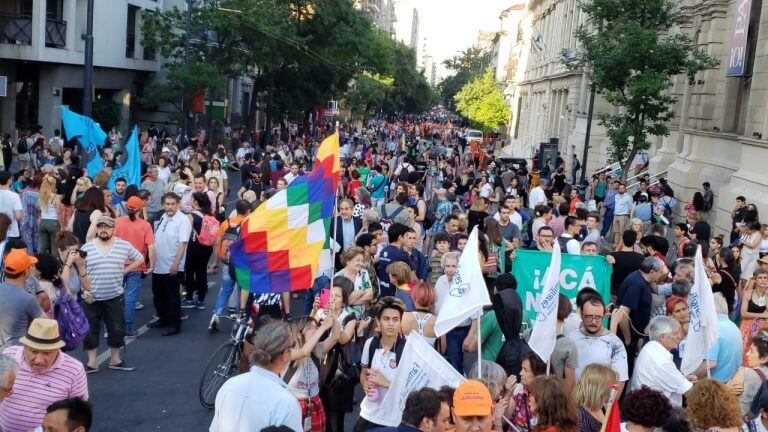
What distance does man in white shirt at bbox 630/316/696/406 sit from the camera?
21.0 feet

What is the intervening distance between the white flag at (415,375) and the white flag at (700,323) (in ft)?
6.83


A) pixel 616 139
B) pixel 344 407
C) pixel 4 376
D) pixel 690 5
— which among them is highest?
pixel 690 5

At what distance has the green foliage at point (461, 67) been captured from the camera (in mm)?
120312

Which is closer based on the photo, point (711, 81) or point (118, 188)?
point (118, 188)

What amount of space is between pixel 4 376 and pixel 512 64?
80.5 m

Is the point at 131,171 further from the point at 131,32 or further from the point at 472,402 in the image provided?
the point at 131,32

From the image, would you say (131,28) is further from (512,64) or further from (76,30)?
(512,64)

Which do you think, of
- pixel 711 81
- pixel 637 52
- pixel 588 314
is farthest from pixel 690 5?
pixel 588 314

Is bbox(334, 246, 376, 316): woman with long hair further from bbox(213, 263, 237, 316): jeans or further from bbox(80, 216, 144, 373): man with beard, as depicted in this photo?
bbox(213, 263, 237, 316): jeans

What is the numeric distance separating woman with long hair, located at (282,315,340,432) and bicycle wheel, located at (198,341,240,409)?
88.7 inches

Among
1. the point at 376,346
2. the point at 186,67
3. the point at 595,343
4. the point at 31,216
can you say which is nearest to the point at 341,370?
the point at 376,346

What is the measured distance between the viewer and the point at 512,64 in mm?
82938

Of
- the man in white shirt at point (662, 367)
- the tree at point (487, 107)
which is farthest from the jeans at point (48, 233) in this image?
the tree at point (487, 107)

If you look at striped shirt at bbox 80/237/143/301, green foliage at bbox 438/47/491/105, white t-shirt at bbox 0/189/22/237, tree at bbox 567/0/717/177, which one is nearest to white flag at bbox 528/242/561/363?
striped shirt at bbox 80/237/143/301
